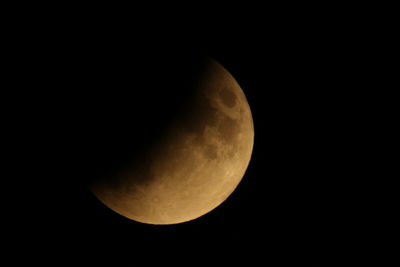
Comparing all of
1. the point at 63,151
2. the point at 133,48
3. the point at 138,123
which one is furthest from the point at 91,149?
the point at 133,48

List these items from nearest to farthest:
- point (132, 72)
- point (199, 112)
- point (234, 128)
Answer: point (132, 72) → point (199, 112) → point (234, 128)

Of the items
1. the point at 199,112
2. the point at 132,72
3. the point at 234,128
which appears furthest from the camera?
the point at 234,128

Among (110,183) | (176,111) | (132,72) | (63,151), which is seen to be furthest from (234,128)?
(63,151)

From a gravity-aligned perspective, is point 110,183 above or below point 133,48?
below

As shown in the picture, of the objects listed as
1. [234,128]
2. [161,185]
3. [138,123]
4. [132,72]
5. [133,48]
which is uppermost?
[133,48]

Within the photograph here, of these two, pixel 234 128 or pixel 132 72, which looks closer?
pixel 132 72

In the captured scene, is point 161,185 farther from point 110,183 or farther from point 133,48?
point 133,48
